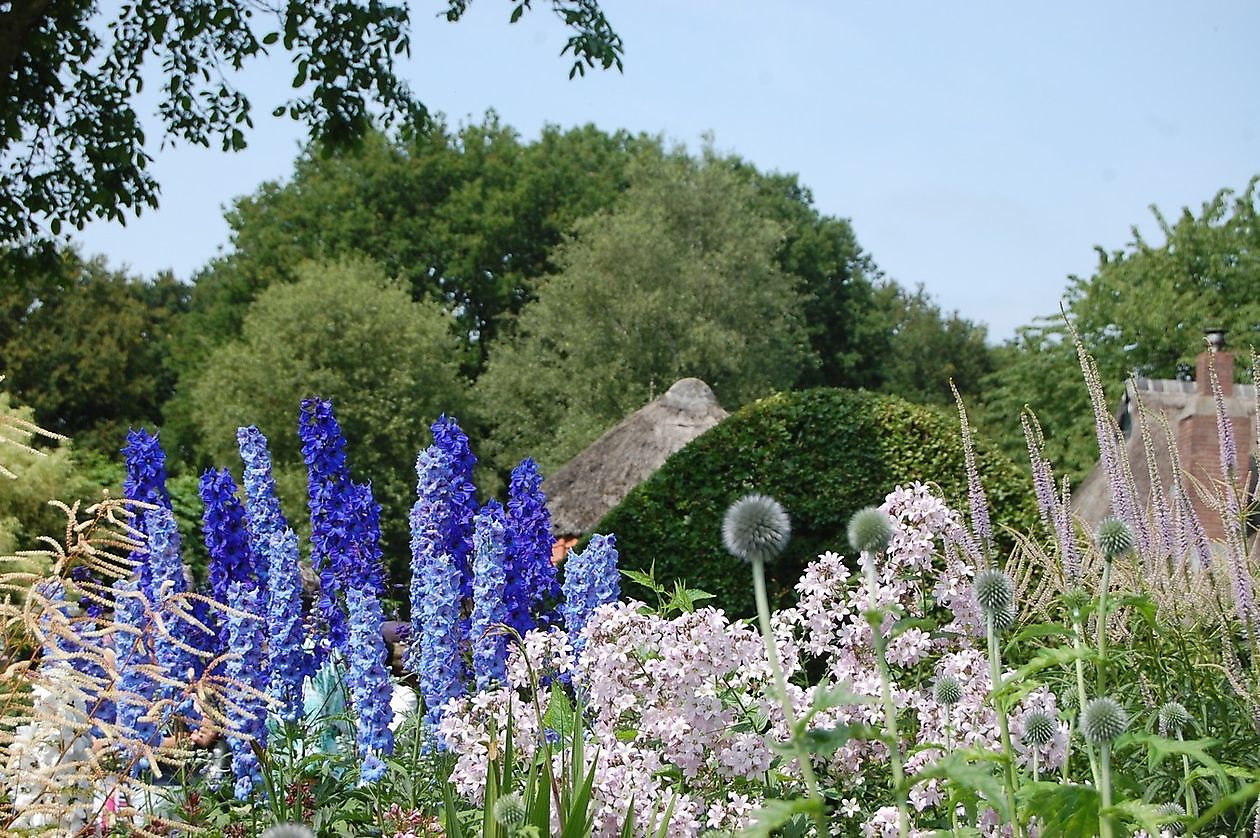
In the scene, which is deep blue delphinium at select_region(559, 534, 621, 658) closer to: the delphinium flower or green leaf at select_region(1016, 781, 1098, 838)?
the delphinium flower

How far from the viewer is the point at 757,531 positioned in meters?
2.42

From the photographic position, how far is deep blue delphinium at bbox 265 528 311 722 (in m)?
4.99

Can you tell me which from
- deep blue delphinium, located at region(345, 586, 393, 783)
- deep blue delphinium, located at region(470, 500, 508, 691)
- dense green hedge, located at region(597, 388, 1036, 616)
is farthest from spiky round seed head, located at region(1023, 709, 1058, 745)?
dense green hedge, located at region(597, 388, 1036, 616)

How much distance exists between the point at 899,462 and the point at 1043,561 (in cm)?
412

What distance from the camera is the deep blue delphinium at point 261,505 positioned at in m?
5.22

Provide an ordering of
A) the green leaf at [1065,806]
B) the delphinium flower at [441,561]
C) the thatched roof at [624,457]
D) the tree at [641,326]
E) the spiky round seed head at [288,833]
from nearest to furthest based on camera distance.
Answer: the spiky round seed head at [288,833]
the green leaf at [1065,806]
the delphinium flower at [441,561]
the thatched roof at [624,457]
the tree at [641,326]

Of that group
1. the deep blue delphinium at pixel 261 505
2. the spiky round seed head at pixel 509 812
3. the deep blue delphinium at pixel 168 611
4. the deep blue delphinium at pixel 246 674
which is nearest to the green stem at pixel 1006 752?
the spiky round seed head at pixel 509 812

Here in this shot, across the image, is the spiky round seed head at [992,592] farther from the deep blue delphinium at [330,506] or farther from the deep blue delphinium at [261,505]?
the deep blue delphinium at [261,505]

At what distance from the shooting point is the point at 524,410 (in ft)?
104

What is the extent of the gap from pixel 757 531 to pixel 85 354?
34.8m

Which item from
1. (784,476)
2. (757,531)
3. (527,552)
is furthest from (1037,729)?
(784,476)

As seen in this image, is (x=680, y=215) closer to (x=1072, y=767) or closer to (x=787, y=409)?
(x=787, y=409)

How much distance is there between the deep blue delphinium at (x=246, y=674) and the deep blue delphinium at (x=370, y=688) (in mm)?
349

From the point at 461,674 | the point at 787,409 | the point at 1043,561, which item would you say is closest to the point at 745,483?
the point at 787,409
